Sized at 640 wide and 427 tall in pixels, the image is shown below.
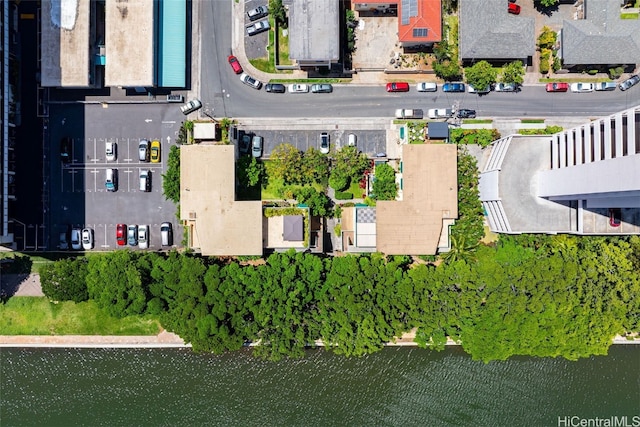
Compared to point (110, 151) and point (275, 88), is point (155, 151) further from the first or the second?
point (275, 88)

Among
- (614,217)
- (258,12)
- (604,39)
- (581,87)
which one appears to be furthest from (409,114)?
(614,217)

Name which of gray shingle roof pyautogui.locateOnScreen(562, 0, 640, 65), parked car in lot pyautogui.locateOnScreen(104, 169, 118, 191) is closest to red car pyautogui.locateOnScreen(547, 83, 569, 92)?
gray shingle roof pyautogui.locateOnScreen(562, 0, 640, 65)

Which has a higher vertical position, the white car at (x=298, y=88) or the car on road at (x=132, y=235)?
the white car at (x=298, y=88)

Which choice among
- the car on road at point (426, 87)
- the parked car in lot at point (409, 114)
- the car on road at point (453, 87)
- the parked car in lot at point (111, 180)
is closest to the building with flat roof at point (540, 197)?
the car on road at point (453, 87)

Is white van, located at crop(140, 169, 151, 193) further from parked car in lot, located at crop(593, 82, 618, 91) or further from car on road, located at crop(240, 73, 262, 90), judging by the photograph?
parked car in lot, located at crop(593, 82, 618, 91)

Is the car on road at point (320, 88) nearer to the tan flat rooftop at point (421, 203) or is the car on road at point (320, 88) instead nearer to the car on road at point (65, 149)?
the tan flat rooftop at point (421, 203)

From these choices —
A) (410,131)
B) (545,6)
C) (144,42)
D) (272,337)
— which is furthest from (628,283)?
(144,42)
